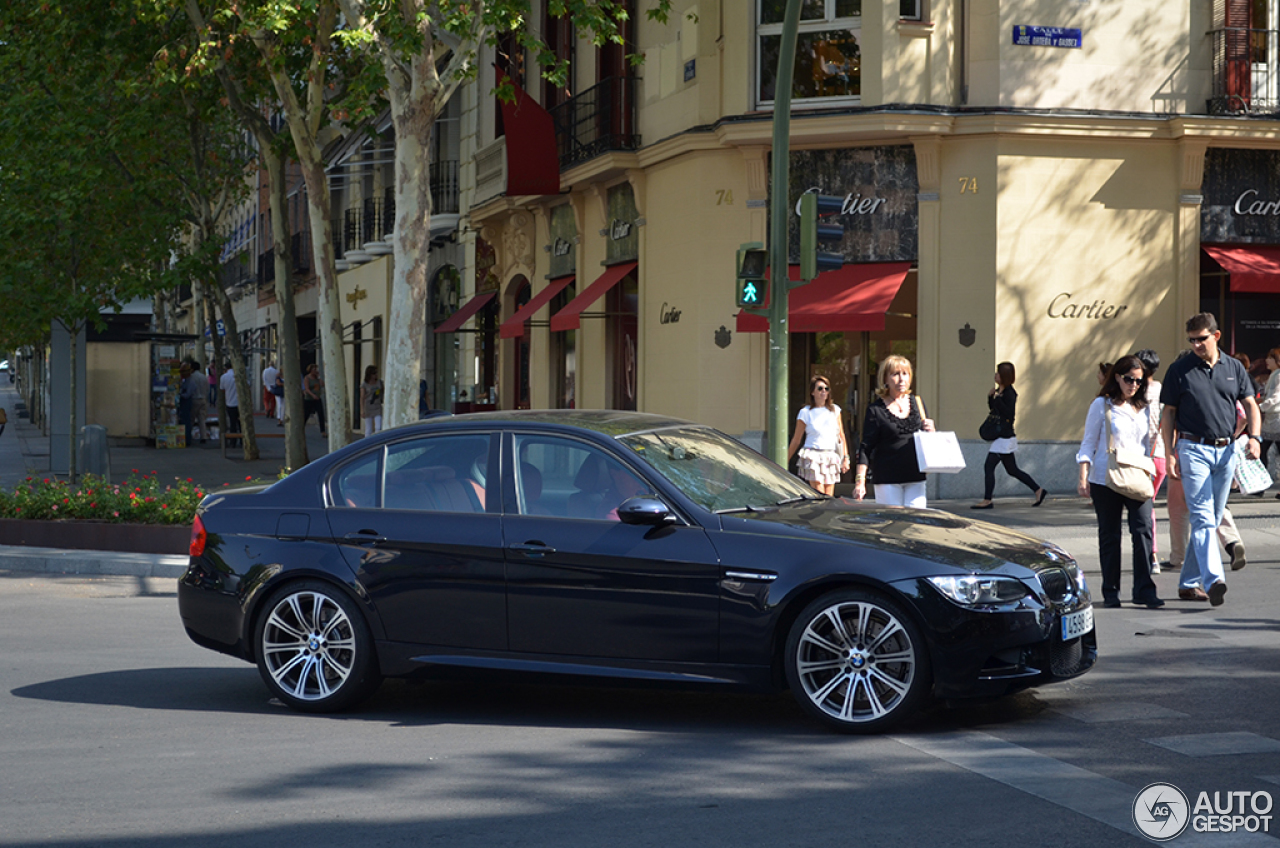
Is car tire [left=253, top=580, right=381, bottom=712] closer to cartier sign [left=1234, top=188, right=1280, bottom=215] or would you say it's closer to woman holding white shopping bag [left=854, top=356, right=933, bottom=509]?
woman holding white shopping bag [left=854, top=356, right=933, bottom=509]

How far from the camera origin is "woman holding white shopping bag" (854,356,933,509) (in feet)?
34.3

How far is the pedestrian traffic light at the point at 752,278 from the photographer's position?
13461 millimetres

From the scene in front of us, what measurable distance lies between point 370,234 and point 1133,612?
3046 cm

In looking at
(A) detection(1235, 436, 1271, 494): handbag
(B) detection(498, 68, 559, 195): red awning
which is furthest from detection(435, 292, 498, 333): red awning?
(A) detection(1235, 436, 1271, 494): handbag

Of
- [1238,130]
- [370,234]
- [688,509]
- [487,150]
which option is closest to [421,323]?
[688,509]

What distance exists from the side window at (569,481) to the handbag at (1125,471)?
469 cm

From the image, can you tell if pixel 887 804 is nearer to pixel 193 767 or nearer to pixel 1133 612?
pixel 193 767

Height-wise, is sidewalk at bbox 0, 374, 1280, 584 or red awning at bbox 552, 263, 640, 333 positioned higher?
red awning at bbox 552, 263, 640, 333

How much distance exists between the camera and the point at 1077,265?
19.5m

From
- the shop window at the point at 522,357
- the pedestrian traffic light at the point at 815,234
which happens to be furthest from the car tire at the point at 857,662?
the shop window at the point at 522,357

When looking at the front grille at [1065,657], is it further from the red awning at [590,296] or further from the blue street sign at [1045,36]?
the red awning at [590,296]

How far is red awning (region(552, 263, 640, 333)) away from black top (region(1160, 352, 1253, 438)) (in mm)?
14088

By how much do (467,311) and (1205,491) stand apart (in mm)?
21698

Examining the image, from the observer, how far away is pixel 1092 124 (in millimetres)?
19281
